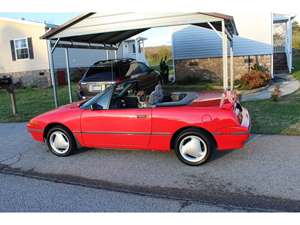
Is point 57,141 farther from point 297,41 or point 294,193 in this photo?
point 297,41

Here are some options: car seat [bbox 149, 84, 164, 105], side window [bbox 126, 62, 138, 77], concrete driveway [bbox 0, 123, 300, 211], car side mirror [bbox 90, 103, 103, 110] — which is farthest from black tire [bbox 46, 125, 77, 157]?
side window [bbox 126, 62, 138, 77]

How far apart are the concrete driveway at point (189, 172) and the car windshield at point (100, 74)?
430 cm

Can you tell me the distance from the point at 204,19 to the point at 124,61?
3.95m

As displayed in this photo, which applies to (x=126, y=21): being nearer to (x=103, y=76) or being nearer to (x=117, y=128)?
(x=103, y=76)

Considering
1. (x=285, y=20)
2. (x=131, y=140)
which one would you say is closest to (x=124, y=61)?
(x=131, y=140)

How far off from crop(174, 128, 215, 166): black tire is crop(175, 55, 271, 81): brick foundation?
12.7 m

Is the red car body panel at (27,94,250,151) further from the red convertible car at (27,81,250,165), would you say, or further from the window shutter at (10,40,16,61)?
the window shutter at (10,40,16,61)

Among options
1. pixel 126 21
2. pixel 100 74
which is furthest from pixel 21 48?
pixel 126 21

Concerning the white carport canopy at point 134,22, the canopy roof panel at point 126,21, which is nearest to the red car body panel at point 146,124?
the white carport canopy at point 134,22

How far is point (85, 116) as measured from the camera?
5387 millimetres

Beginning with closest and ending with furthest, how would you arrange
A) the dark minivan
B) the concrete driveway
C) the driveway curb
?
the driveway curb, the concrete driveway, the dark minivan

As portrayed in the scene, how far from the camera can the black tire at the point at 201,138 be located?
4.74m

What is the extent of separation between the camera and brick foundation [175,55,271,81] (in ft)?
54.4

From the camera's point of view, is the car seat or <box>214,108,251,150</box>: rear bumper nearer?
<box>214,108,251,150</box>: rear bumper
